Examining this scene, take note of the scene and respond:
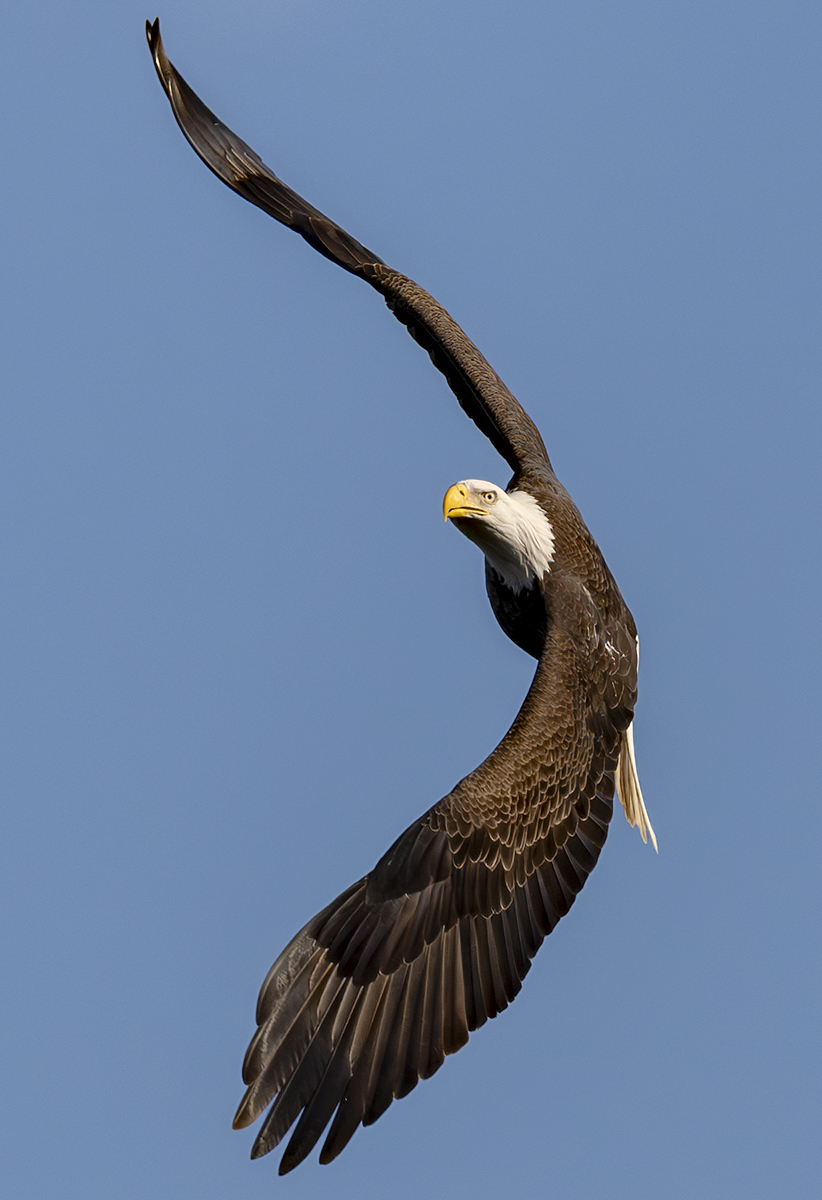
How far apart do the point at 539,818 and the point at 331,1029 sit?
165 cm

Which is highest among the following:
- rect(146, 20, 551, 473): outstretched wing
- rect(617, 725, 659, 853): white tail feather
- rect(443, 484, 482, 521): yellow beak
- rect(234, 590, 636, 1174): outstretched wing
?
rect(146, 20, 551, 473): outstretched wing

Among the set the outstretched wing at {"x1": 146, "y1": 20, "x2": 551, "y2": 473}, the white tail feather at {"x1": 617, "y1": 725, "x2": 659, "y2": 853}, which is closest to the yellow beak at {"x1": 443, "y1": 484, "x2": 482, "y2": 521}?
the outstretched wing at {"x1": 146, "y1": 20, "x2": 551, "y2": 473}

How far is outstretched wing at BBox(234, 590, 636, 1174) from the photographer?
784 centimetres

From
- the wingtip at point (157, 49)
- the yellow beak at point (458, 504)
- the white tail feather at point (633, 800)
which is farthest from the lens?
the wingtip at point (157, 49)

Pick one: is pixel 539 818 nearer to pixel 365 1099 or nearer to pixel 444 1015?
pixel 444 1015

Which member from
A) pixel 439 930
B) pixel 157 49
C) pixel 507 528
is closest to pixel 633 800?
pixel 507 528

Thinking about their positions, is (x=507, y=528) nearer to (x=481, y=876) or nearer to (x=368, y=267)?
(x=481, y=876)

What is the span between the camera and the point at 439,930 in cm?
845

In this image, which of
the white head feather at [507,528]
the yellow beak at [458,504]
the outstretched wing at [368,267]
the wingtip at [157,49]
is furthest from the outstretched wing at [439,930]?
the wingtip at [157,49]

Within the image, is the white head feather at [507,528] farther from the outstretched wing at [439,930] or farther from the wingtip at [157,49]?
the wingtip at [157,49]

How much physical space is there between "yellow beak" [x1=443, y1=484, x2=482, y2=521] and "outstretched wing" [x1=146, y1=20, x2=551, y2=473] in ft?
5.08

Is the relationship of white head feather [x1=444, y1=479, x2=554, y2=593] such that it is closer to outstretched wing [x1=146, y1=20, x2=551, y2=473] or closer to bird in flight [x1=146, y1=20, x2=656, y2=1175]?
bird in flight [x1=146, y1=20, x2=656, y2=1175]

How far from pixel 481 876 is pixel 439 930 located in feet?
1.20

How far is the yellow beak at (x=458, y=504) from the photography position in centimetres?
960
